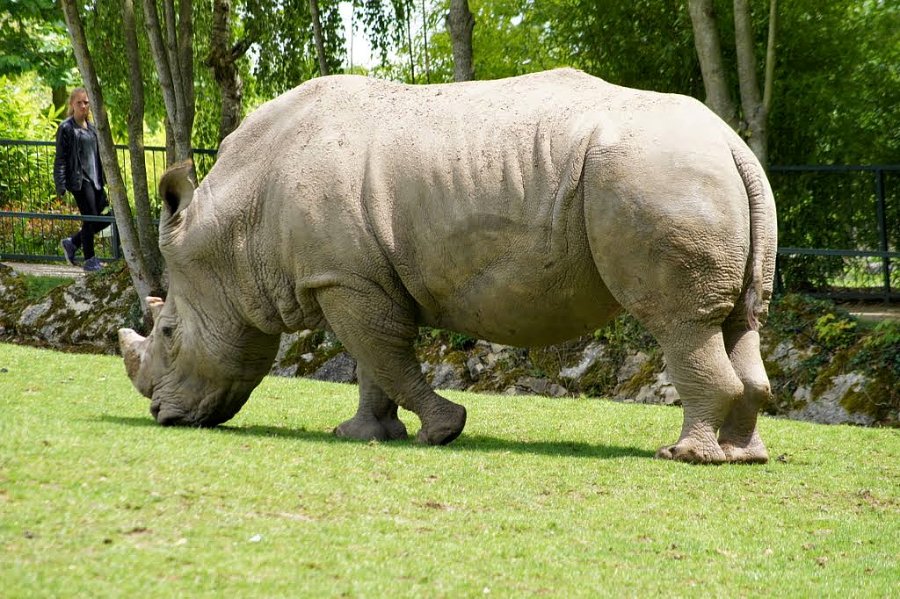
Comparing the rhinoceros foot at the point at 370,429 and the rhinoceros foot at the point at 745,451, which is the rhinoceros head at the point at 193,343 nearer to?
the rhinoceros foot at the point at 370,429

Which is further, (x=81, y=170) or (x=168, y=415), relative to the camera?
(x=81, y=170)

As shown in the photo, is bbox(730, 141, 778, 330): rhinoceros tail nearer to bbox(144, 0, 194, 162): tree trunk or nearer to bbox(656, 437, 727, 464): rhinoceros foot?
bbox(656, 437, 727, 464): rhinoceros foot

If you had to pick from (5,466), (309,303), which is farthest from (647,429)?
(5,466)

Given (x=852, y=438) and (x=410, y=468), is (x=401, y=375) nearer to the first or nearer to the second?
(x=410, y=468)

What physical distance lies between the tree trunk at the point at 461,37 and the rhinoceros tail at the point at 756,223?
6.55 m

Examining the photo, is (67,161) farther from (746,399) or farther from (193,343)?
(746,399)

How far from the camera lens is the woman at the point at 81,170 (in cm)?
1781

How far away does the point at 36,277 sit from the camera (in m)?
18.6

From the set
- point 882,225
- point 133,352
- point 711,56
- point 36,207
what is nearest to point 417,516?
point 133,352

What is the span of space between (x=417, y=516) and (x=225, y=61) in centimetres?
1189

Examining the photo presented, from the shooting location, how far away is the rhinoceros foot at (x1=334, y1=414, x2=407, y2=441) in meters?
9.60

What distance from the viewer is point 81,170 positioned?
18.3 meters

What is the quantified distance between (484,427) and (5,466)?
458cm

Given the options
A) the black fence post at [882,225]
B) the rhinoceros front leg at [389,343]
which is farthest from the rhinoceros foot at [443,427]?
the black fence post at [882,225]
